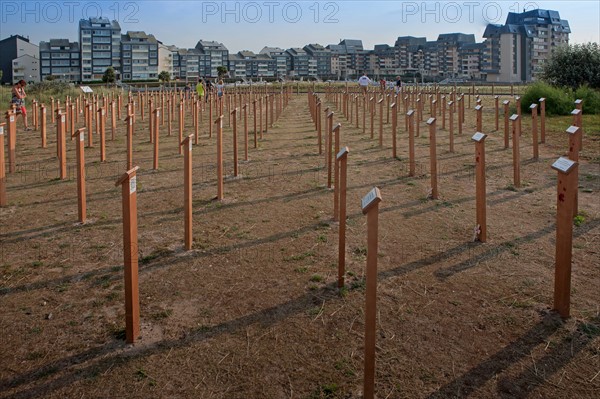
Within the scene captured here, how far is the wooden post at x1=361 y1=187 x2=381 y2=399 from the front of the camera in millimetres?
3309

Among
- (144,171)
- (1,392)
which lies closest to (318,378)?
(1,392)

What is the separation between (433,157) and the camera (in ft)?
26.8

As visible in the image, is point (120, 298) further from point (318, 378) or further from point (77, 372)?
point (318, 378)

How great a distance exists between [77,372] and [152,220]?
149 inches

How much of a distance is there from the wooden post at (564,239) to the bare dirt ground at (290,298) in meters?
0.16

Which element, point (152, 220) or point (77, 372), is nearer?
point (77, 372)

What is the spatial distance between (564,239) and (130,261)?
128 inches

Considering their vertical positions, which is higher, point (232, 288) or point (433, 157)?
point (433, 157)

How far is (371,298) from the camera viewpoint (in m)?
3.37

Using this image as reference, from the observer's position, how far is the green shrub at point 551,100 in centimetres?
2184

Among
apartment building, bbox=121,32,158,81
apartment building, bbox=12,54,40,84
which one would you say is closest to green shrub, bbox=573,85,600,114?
apartment building, bbox=12,54,40,84

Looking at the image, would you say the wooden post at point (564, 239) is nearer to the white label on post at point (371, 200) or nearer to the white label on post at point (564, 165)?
the white label on post at point (564, 165)

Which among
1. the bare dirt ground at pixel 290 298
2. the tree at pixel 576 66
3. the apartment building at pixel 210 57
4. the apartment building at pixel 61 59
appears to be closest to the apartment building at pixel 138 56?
the apartment building at pixel 61 59

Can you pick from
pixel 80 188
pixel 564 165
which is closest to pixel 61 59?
pixel 80 188
